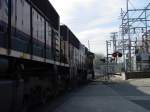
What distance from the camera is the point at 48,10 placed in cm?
1620

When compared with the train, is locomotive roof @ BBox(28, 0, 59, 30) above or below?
above

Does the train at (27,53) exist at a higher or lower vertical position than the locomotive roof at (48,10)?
lower

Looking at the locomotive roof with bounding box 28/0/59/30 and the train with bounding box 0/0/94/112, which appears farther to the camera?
the locomotive roof with bounding box 28/0/59/30

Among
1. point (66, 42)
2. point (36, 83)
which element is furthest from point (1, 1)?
point (66, 42)

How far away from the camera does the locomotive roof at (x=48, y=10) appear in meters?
13.8

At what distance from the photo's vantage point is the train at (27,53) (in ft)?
29.1

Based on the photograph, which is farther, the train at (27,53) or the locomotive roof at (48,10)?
the locomotive roof at (48,10)

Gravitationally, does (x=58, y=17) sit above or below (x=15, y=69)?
above

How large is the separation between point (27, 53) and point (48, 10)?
5.44 metres

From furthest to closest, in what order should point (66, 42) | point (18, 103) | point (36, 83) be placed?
point (66, 42) → point (36, 83) → point (18, 103)

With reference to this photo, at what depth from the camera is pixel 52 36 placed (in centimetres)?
1683

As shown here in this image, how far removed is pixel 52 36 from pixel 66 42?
19.2 feet

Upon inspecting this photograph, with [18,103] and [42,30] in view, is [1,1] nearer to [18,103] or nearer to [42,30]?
[18,103]

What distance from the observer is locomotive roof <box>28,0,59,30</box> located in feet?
45.3
